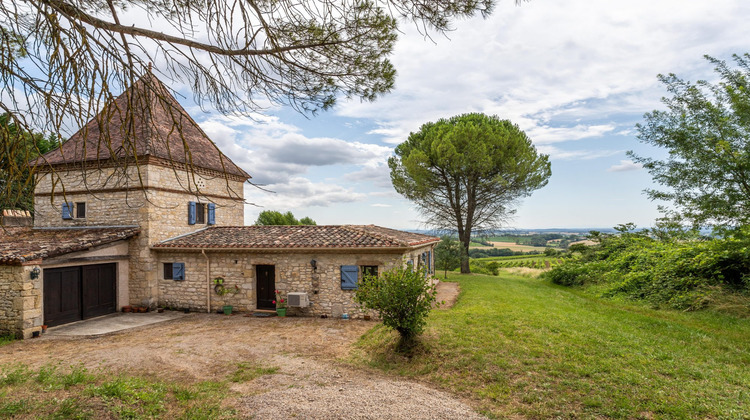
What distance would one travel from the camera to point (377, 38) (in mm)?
6129

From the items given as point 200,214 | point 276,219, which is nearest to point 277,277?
point 200,214

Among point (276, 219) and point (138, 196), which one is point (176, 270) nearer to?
point (138, 196)

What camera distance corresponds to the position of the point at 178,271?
14.0 m

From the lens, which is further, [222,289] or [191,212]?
[191,212]

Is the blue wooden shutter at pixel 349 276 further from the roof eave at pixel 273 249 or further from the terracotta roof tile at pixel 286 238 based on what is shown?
the terracotta roof tile at pixel 286 238

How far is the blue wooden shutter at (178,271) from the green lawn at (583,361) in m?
8.22

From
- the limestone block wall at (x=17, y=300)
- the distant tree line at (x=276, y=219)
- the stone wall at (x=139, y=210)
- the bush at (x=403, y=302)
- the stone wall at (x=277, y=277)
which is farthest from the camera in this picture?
the distant tree line at (x=276, y=219)

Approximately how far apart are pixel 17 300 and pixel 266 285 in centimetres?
693

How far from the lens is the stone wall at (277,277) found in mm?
12430

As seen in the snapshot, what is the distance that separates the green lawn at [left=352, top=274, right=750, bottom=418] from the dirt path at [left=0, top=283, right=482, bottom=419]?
769 mm

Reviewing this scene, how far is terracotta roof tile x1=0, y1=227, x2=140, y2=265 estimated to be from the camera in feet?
35.0

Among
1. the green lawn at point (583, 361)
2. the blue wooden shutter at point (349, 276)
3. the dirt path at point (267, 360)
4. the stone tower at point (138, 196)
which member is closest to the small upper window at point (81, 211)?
the stone tower at point (138, 196)

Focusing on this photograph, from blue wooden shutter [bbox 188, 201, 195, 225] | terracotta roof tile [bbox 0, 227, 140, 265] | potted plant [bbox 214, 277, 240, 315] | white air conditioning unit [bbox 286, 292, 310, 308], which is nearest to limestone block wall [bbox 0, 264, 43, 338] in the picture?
terracotta roof tile [bbox 0, 227, 140, 265]

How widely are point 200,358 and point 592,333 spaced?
926 centimetres
